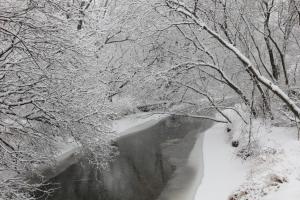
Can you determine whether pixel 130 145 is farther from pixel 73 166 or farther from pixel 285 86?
pixel 285 86

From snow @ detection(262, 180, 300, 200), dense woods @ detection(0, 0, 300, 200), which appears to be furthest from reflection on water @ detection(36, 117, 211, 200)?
snow @ detection(262, 180, 300, 200)

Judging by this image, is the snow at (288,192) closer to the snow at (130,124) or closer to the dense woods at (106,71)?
the dense woods at (106,71)

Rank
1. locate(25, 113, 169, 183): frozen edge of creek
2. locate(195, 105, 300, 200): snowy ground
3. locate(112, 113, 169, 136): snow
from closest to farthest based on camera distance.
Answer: locate(195, 105, 300, 200): snowy ground, locate(25, 113, 169, 183): frozen edge of creek, locate(112, 113, 169, 136): snow

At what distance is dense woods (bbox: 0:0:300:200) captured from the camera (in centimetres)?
952

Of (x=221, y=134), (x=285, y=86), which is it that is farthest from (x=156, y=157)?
(x=285, y=86)

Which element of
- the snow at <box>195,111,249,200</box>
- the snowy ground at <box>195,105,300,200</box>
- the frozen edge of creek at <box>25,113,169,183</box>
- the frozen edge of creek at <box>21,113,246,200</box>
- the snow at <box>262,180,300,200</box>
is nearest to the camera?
the snow at <box>262,180,300,200</box>

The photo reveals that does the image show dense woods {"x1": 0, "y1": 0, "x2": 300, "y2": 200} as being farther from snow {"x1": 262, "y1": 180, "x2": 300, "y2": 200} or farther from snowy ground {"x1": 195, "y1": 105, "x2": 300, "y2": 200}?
snow {"x1": 262, "y1": 180, "x2": 300, "y2": 200}

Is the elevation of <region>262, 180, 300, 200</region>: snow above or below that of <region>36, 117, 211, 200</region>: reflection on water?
above

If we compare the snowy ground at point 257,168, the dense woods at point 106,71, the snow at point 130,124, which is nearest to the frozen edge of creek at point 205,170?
the snowy ground at point 257,168

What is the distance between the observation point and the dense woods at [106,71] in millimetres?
9523

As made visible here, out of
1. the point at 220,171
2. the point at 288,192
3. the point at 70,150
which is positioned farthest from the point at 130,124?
the point at 288,192

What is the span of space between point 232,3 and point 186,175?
7332mm

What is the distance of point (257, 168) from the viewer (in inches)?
443

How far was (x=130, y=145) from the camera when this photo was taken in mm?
19375
